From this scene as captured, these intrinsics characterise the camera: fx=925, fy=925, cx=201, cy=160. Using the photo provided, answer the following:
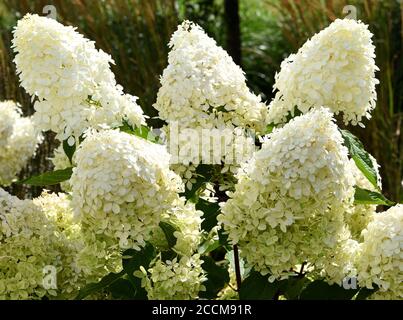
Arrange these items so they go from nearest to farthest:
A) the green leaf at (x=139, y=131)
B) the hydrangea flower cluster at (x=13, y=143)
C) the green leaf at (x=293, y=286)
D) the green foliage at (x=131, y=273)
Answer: the green foliage at (x=131, y=273) → the green leaf at (x=293, y=286) → the green leaf at (x=139, y=131) → the hydrangea flower cluster at (x=13, y=143)

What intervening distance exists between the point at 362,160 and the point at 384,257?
0.26 meters

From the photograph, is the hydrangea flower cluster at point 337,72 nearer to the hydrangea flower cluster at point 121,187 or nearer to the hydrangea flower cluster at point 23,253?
the hydrangea flower cluster at point 121,187

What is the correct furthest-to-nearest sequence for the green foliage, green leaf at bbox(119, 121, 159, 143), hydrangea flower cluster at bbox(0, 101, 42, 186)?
1. hydrangea flower cluster at bbox(0, 101, 42, 186)
2. green leaf at bbox(119, 121, 159, 143)
3. the green foliage

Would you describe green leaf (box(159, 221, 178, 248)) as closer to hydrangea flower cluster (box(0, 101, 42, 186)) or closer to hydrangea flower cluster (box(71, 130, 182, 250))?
hydrangea flower cluster (box(71, 130, 182, 250))

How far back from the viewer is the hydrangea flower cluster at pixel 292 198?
1.74 m

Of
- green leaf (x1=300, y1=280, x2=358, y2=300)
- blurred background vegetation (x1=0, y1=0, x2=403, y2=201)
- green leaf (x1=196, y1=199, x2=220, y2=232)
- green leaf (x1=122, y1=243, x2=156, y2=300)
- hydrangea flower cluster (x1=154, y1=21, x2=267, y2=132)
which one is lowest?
green leaf (x1=300, y1=280, x2=358, y2=300)

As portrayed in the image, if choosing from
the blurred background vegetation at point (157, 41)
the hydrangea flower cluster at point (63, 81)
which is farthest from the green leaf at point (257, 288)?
the blurred background vegetation at point (157, 41)

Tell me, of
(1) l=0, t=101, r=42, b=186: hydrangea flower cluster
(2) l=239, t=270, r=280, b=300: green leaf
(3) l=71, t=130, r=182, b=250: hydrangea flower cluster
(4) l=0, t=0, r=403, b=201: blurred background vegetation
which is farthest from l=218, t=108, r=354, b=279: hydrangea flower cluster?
(4) l=0, t=0, r=403, b=201: blurred background vegetation

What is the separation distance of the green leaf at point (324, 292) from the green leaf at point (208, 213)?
262 mm

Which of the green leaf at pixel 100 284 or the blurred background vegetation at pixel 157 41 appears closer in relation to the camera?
the green leaf at pixel 100 284

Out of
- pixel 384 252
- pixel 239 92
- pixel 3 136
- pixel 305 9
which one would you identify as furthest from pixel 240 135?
pixel 305 9

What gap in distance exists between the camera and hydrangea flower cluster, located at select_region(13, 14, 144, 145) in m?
1.98

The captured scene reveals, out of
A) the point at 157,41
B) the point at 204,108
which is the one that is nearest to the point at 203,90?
the point at 204,108

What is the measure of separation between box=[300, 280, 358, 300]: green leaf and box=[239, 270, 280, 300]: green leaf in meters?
0.07
